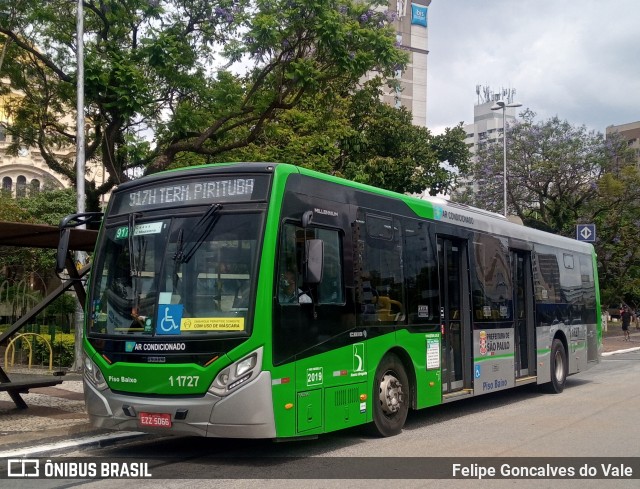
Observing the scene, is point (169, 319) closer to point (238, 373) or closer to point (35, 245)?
point (238, 373)

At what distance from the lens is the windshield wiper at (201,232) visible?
25.5 feet

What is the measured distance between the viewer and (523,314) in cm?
1378

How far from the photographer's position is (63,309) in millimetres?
24234

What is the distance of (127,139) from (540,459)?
12.8 meters

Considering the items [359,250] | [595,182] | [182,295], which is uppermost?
[595,182]

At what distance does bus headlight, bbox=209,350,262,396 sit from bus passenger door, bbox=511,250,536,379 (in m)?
7.33

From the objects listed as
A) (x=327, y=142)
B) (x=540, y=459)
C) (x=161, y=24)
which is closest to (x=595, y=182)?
(x=327, y=142)

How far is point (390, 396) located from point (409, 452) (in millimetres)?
1051

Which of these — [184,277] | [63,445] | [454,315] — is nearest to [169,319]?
[184,277]

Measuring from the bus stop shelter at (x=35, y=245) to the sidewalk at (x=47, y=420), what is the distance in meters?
0.41

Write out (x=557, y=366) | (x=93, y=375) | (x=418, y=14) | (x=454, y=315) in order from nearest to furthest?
(x=93, y=375), (x=454, y=315), (x=557, y=366), (x=418, y=14)

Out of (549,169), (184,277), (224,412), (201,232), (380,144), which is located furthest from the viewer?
(549,169)

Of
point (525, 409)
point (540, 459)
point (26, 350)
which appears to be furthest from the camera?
point (26, 350)

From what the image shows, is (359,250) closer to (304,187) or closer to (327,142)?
(304,187)
